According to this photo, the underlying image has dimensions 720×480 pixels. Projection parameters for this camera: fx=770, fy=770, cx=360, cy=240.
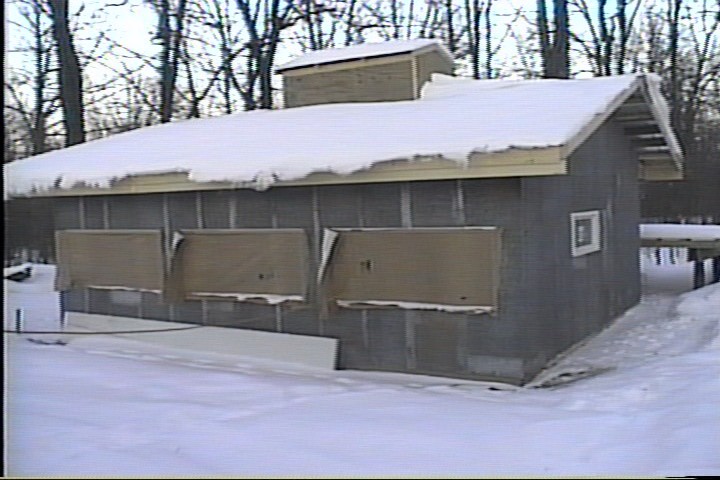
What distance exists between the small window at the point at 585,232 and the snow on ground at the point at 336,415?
1.50ft

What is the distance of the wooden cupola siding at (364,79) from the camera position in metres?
3.83

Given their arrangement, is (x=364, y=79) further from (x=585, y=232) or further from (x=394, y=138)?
(x=585, y=232)

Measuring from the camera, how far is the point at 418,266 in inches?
113

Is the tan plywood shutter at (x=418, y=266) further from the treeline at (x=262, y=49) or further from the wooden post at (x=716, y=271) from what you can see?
the wooden post at (x=716, y=271)

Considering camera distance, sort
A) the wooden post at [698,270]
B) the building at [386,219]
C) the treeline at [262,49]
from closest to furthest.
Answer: the treeline at [262,49], the building at [386,219], the wooden post at [698,270]

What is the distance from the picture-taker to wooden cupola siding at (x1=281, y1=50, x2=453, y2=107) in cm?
383

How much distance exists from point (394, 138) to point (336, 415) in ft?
4.05

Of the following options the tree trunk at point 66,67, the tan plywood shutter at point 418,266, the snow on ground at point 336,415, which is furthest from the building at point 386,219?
the tree trunk at point 66,67

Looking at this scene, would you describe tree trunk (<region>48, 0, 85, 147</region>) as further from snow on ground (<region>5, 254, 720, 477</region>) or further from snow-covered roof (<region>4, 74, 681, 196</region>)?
snow-covered roof (<region>4, 74, 681, 196</region>)

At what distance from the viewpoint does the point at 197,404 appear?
2006mm

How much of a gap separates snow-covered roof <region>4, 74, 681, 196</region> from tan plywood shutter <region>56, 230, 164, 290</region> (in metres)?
0.29

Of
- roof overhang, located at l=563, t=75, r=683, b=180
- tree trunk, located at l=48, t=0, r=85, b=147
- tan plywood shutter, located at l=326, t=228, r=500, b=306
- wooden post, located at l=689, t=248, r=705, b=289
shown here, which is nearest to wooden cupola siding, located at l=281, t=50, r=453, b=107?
roof overhang, located at l=563, t=75, r=683, b=180

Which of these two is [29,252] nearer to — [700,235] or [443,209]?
[443,209]

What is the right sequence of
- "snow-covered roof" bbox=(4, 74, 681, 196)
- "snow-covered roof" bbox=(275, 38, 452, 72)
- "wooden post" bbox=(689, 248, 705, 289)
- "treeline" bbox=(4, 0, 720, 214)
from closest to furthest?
1. "treeline" bbox=(4, 0, 720, 214)
2. "snow-covered roof" bbox=(4, 74, 681, 196)
3. "snow-covered roof" bbox=(275, 38, 452, 72)
4. "wooden post" bbox=(689, 248, 705, 289)
